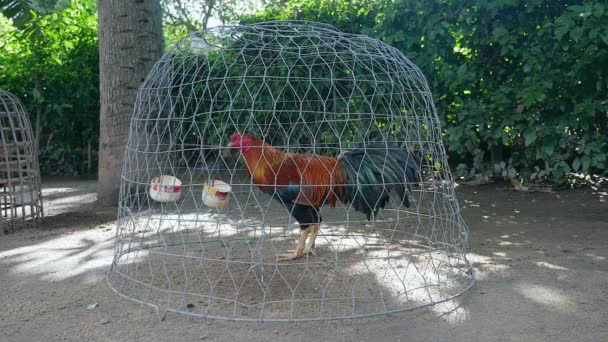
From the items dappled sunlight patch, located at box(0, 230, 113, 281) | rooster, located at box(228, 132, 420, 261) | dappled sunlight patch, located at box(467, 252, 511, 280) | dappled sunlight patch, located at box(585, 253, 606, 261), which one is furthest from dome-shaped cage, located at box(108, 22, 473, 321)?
dappled sunlight patch, located at box(585, 253, 606, 261)

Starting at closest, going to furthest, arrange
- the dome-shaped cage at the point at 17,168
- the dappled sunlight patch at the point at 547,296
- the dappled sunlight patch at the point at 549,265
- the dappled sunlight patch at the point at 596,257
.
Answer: the dappled sunlight patch at the point at 547,296
the dappled sunlight patch at the point at 549,265
the dappled sunlight patch at the point at 596,257
the dome-shaped cage at the point at 17,168

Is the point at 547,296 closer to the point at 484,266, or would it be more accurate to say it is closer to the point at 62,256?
the point at 484,266

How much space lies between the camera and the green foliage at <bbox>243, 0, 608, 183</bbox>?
5.83m

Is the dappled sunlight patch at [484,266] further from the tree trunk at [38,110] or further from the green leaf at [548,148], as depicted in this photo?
the tree trunk at [38,110]

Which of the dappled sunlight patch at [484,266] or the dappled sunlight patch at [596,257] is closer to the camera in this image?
the dappled sunlight patch at [484,266]

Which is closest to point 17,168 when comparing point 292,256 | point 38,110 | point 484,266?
point 292,256

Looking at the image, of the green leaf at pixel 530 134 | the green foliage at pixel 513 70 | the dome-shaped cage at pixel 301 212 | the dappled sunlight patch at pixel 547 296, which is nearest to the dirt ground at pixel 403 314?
the dappled sunlight patch at pixel 547 296

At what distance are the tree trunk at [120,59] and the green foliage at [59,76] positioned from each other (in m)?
3.44

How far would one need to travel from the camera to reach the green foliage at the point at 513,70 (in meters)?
5.83

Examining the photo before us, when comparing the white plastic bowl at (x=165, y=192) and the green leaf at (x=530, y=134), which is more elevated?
the green leaf at (x=530, y=134)

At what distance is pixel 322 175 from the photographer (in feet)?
14.2

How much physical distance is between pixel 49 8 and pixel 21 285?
34.6ft

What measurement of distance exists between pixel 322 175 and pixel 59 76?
7592 mm

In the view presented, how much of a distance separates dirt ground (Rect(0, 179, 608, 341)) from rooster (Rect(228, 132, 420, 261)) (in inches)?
41.2
